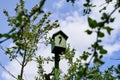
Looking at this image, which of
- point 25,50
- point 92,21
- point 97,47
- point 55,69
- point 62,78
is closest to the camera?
point 92,21

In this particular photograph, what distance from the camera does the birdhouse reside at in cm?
693

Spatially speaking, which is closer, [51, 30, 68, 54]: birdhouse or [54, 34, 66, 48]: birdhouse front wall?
[51, 30, 68, 54]: birdhouse

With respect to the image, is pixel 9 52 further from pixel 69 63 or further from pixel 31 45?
pixel 69 63

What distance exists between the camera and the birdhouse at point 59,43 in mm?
6930

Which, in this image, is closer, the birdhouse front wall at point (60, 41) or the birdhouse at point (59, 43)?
the birdhouse at point (59, 43)

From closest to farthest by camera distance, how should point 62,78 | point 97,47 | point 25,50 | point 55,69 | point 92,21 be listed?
1. point 92,21
2. point 97,47
3. point 55,69
4. point 25,50
5. point 62,78

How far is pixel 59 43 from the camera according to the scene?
23.4 feet

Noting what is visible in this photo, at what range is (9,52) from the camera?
1127 cm

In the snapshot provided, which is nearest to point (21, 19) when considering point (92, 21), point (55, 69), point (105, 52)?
point (92, 21)

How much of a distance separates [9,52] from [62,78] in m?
2.19

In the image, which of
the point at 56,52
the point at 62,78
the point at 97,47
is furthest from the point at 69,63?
the point at 97,47

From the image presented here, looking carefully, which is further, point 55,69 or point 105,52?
point 55,69

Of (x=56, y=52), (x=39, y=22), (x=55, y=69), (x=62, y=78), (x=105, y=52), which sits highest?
(x=39, y=22)

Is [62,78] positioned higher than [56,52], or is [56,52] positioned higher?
[62,78]
